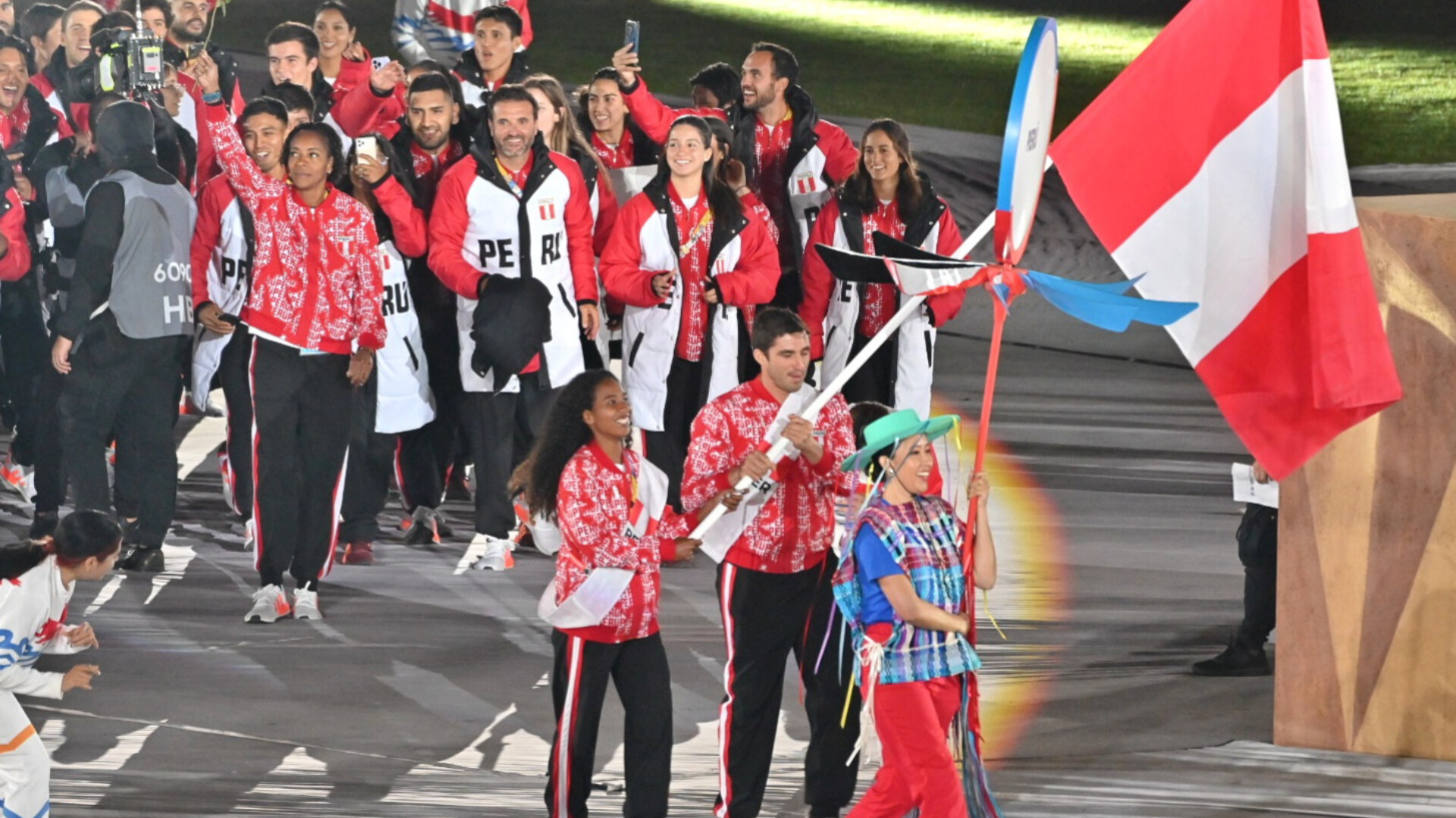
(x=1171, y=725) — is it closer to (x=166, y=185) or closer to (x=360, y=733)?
(x=360, y=733)

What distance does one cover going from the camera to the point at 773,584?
19.6 ft

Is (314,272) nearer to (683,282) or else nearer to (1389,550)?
(683,282)

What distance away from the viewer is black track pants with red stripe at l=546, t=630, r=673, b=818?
221 inches

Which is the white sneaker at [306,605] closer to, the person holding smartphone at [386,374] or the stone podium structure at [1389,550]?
the person holding smartphone at [386,374]

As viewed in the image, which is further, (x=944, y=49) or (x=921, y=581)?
(x=944, y=49)

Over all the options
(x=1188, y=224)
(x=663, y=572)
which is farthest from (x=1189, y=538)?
(x=1188, y=224)

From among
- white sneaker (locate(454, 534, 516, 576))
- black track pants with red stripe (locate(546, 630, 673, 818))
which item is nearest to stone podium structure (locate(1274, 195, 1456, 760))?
black track pants with red stripe (locate(546, 630, 673, 818))

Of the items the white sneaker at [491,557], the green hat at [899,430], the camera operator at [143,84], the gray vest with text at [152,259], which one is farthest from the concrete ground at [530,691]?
the camera operator at [143,84]

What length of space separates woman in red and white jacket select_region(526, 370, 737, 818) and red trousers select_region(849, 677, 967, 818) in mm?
652

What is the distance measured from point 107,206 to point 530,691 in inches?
109

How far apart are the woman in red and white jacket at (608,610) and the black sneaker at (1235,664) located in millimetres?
2607

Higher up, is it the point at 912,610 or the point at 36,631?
the point at 912,610

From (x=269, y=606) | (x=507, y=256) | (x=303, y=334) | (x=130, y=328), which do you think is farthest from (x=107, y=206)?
(x=269, y=606)

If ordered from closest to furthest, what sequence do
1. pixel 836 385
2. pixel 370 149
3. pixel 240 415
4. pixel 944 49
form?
pixel 836 385, pixel 370 149, pixel 240 415, pixel 944 49
